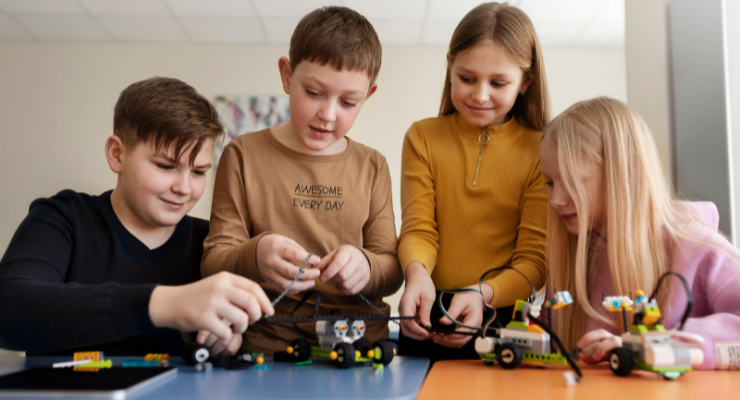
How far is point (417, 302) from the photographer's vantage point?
3.23 feet

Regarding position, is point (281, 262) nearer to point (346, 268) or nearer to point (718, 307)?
point (346, 268)

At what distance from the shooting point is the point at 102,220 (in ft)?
3.79

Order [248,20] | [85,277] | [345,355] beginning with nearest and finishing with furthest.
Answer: [345,355] < [85,277] < [248,20]

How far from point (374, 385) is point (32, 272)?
0.67 m

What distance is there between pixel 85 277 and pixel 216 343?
15.3 inches

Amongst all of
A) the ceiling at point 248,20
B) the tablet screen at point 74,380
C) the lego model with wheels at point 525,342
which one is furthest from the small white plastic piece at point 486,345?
the ceiling at point 248,20

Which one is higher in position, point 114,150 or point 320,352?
point 114,150

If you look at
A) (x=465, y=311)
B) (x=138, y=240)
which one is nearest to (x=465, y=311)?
(x=465, y=311)

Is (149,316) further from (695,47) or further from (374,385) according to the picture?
(695,47)

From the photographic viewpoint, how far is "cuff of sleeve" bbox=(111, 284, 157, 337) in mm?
742

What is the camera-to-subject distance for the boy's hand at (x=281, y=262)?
0.88 meters

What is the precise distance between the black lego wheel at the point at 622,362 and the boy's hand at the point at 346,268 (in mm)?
438

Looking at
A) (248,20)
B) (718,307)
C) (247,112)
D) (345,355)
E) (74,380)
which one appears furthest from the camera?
(247,112)

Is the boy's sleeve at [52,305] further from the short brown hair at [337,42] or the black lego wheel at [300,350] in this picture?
the short brown hair at [337,42]
